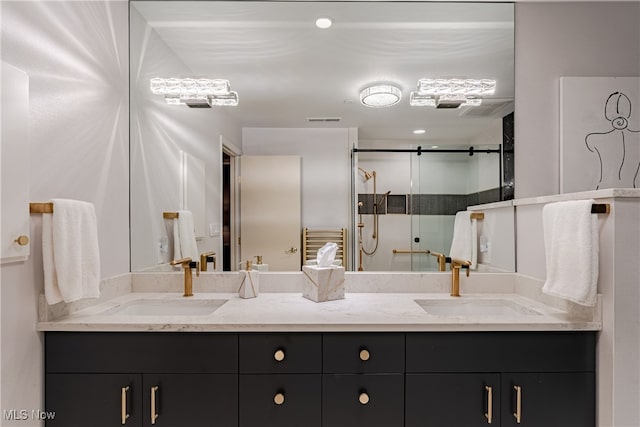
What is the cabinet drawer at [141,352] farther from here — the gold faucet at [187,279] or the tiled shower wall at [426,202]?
the tiled shower wall at [426,202]

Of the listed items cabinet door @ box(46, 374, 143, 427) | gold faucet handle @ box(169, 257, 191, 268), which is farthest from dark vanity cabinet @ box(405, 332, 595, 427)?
gold faucet handle @ box(169, 257, 191, 268)

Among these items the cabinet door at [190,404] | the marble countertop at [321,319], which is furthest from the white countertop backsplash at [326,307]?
the cabinet door at [190,404]

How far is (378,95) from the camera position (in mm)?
1801

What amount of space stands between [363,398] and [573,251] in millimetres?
982

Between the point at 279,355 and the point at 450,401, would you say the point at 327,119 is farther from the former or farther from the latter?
→ the point at 450,401

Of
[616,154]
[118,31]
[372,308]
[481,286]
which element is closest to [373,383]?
[372,308]

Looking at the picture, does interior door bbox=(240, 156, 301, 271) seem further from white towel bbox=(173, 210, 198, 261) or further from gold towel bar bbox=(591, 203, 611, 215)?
gold towel bar bbox=(591, 203, 611, 215)

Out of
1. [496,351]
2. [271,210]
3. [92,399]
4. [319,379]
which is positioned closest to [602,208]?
[496,351]

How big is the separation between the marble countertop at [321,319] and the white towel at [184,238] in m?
0.37

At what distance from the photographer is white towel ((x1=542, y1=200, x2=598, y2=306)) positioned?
1196mm

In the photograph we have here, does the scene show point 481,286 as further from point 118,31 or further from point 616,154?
point 118,31

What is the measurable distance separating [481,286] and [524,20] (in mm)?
1484

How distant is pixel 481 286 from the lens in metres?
1.79

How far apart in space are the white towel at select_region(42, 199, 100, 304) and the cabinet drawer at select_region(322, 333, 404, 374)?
998 millimetres
